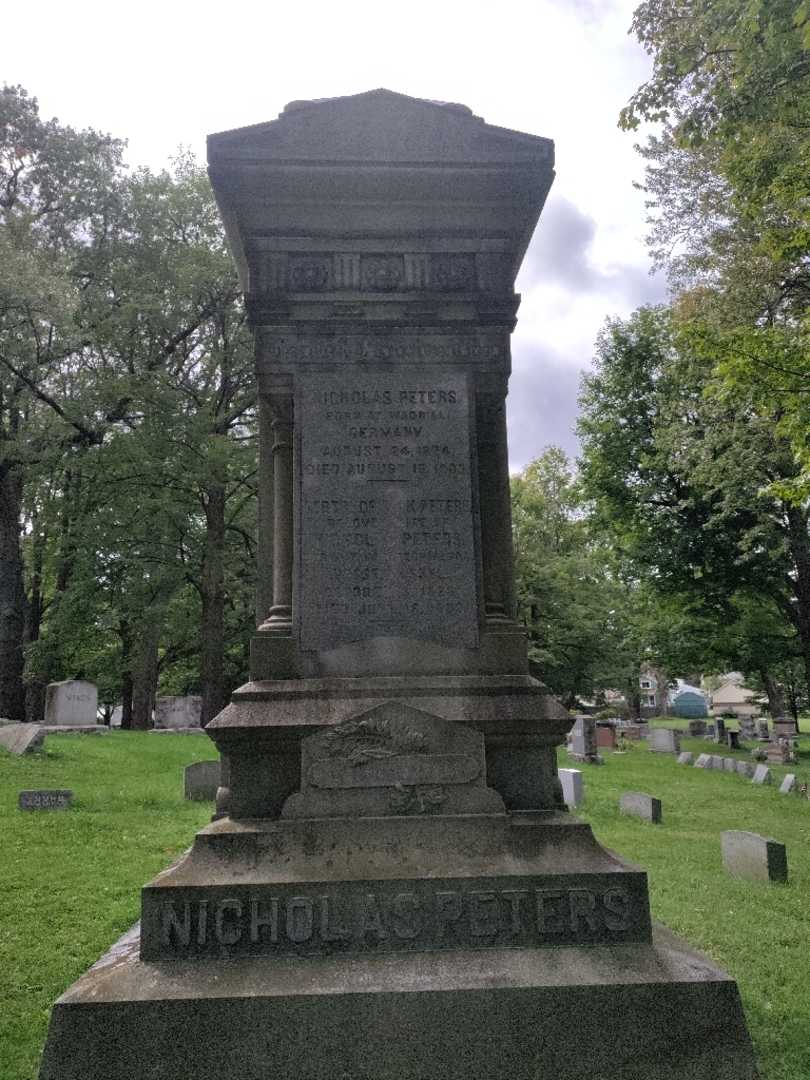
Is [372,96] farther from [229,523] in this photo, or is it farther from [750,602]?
[750,602]

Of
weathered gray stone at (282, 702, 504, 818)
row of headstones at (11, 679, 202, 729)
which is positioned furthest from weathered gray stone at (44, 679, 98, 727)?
weathered gray stone at (282, 702, 504, 818)

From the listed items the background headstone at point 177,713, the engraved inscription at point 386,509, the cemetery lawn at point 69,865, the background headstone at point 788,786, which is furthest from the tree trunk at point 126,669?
the engraved inscription at point 386,509

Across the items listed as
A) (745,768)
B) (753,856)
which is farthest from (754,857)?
(745,768)

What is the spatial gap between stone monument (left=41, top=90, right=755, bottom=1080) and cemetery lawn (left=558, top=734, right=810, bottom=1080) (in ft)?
4.10

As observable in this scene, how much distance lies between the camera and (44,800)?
1097 centimetres

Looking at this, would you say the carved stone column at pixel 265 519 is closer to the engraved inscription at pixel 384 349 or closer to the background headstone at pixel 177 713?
the engraved inscription at pixel 384 349

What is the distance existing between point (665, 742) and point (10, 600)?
76.3 ft

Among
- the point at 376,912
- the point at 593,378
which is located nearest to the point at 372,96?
the point at 376,912

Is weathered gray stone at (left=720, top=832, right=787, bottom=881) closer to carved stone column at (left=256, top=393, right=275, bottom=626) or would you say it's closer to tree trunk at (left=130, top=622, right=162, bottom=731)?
carved stone column at (left=256, top=393, right=275, bottom=626)

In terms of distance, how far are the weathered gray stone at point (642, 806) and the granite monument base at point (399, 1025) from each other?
9.90 meters

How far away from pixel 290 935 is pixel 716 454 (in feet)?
66.4

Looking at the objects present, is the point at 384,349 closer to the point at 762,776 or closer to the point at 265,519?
the point at 265,519

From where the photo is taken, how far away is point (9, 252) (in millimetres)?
19406

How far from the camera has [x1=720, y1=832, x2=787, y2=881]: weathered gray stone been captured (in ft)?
29.0
